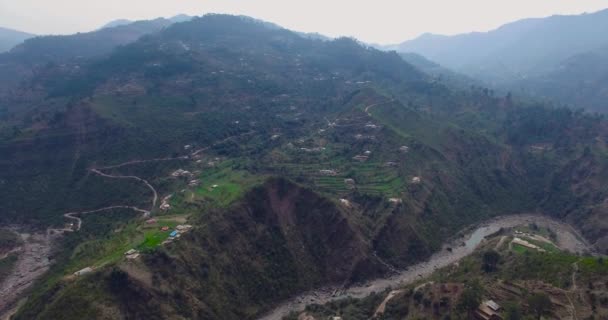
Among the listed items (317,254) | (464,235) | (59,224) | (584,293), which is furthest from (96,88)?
(584,293)

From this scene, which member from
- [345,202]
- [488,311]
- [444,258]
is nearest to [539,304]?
[488,311]

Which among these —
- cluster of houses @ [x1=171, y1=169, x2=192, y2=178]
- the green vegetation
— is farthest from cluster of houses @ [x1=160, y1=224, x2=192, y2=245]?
the green vegetation

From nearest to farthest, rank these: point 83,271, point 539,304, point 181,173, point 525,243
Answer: point 539,304, point 83,271, point 525,243, point 181,173

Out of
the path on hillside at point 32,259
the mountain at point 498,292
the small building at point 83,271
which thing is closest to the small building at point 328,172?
the mountain at point 498,292

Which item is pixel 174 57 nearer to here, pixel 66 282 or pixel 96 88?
pixel 96 88

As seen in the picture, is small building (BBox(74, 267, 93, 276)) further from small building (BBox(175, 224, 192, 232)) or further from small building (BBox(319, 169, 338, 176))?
small building (BBox(319, 169, 338, 176))

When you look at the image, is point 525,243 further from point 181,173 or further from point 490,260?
point 181,173
